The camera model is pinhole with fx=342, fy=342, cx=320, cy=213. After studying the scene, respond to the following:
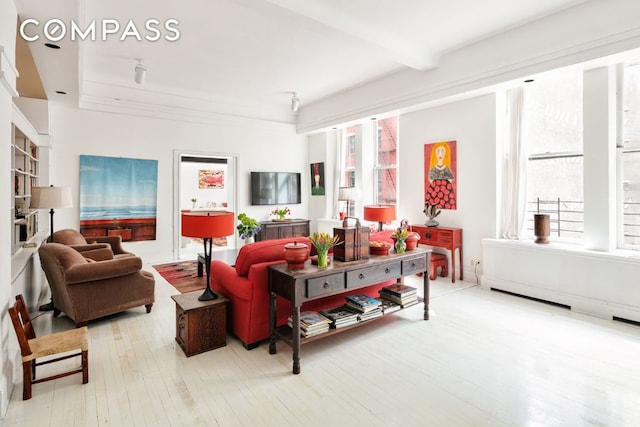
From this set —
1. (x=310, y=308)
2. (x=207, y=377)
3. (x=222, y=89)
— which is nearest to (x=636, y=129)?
(x=310, y=308)

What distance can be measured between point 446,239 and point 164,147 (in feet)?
17.3

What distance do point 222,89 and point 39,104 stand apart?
9.10ft

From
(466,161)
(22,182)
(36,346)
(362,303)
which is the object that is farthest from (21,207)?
(466,161)

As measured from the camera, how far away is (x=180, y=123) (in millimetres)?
6613

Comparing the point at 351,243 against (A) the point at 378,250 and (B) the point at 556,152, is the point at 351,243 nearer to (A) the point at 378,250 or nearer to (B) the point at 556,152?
(A) the point at 378,250

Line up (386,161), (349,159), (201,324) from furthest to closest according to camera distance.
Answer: (349,159) < (386,161) < (201,324)

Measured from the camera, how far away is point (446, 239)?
204 inches

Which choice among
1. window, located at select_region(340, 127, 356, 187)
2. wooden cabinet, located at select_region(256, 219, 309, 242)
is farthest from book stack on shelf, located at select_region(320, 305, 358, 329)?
window, located at select_region(340, 127, 356, 187)

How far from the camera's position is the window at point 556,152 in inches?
165

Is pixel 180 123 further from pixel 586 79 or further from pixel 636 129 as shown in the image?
pixel 636 129

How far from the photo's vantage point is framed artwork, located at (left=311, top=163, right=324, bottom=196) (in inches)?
314

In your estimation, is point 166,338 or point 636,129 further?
point 636,129

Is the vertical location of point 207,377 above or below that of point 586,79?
below

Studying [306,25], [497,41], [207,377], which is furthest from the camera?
[497,41]
